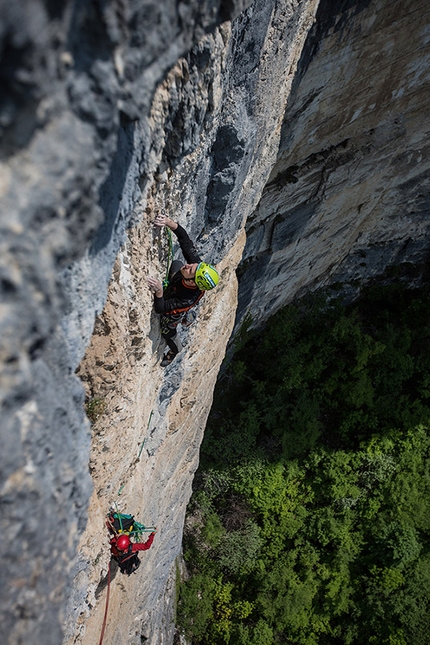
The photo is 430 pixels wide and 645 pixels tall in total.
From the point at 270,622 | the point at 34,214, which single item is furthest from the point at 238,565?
the point at 34,214

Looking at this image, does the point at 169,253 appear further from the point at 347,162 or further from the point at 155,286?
the point at 347,162

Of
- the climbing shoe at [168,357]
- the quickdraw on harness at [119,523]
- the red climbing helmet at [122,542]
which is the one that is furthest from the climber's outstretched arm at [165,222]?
the red climbing helmet at [122,542]

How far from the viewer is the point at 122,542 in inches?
156

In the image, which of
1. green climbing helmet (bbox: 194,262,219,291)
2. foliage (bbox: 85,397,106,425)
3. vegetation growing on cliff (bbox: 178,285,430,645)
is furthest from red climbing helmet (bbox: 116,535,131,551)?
vegetation growing on cliff (bbox: 178,285,430,645)

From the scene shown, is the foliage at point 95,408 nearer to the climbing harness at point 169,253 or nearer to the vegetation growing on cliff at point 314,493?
the climbing harness at point 169,253

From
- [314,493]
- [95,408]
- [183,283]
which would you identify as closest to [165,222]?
[183,283]

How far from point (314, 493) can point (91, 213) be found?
11275mm

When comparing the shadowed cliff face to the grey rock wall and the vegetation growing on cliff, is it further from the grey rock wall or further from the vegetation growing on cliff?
the vegetation growing on cliff

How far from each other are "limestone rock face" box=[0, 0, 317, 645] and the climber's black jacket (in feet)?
0.61

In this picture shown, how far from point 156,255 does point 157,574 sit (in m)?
5.78

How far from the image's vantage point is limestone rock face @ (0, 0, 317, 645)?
119 centimetres

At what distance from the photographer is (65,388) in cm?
175

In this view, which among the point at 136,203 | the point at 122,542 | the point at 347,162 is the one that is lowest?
the point at 122,542

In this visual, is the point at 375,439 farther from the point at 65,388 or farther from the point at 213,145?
the point at 65,388
